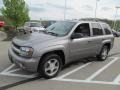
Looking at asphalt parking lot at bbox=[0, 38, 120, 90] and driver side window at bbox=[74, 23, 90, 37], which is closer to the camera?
asphalt parking lot at bbox=[0, 38, 120, 90]

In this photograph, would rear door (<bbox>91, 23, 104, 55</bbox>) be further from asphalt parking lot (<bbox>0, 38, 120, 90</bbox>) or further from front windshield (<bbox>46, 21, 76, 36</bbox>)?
front windshield (<bbox>46, 21, 76, 36</bbox>)

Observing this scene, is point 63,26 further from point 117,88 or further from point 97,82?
point 117,88

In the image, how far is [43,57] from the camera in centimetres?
573

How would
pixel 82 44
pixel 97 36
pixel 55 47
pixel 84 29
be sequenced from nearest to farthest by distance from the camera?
pixel 55 47 → pixel 82 44 → pixel 84 29 → pixel 97 36

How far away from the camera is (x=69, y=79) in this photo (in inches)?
235

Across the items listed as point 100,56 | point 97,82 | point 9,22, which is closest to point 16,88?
point 97,82

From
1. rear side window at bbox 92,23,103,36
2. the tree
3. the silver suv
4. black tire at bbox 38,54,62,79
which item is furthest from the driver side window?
the tree

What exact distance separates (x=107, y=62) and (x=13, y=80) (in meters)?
4.43

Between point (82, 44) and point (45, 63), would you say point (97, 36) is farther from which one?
point (45, 63)

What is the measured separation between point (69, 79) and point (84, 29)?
2.15 m

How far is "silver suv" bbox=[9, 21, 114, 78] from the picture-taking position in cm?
554

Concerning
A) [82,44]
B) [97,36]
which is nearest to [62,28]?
[82,44]

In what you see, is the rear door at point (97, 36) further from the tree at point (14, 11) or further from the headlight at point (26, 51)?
the tree at point (14, 11)

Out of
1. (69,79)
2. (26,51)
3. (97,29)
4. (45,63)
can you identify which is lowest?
(69,79)
